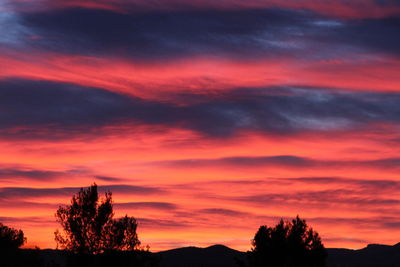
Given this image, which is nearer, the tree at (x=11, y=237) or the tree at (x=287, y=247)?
the tree at (x=287, y=247)

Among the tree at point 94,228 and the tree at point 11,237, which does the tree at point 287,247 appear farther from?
the tree at point 11,237

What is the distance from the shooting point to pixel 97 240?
2773 inches

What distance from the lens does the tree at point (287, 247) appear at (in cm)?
8425

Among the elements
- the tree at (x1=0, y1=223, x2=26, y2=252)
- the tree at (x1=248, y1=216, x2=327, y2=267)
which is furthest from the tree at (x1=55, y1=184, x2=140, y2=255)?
the tree at (x1=0, y1=223, x2=26, y2=252)

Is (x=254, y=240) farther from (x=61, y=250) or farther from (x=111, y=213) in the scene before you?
(x=61, y=250)

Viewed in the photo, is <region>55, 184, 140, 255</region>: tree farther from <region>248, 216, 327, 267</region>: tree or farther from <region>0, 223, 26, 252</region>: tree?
<region>0, 223, 26, 252</region>: tree

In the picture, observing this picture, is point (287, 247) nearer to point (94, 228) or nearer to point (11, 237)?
point (94, 228)

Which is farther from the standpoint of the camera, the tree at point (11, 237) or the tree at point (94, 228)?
the tree at point (11, 237)

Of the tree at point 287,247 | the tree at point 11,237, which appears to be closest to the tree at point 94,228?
the tree at point 287,247

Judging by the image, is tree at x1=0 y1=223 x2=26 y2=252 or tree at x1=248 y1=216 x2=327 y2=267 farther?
tree at x1=0 y1=223 x2=26 y2=252

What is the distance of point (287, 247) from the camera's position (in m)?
86.2

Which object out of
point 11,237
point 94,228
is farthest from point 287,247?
point 11,237

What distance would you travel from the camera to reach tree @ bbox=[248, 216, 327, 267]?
84.2 meters

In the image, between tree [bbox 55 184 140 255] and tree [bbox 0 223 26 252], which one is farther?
tree [bbox 0 223 26 252]
